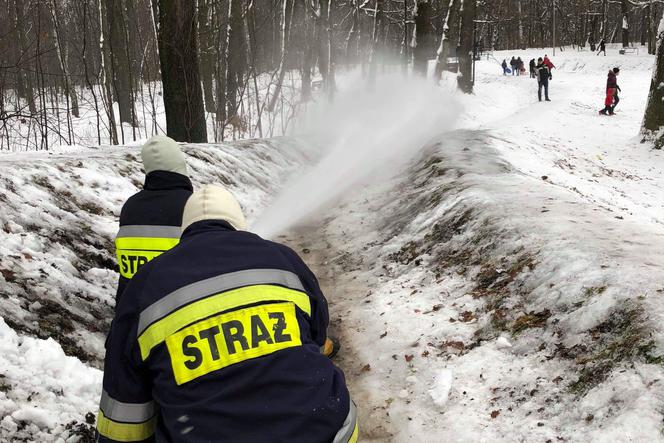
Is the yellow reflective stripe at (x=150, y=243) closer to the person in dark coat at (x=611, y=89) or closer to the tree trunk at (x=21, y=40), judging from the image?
the tree trunk at (x=21, y=40)

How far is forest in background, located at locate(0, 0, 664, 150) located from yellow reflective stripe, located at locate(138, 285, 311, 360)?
6365 millimetres

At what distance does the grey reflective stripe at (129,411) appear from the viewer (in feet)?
6.36

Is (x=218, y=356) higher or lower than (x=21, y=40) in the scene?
lower

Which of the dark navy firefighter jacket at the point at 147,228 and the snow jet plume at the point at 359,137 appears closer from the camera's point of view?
the dark navy firefighter jacket at the point at 147,228

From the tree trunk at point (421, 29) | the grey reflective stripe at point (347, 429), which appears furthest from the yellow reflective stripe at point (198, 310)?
the tree trunk at point (421, 29)

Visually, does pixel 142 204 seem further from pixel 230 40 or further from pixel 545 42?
pixel 545 42

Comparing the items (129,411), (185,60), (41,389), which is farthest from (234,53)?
(129,411)

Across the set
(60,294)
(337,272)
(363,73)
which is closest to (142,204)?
(60,294)

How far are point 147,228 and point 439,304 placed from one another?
281 cm

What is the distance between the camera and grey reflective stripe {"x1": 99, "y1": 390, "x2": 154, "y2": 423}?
1.94 metres

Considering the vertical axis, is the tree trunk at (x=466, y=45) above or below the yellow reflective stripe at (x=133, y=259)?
above

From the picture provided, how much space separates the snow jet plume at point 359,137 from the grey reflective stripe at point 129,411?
5.79m

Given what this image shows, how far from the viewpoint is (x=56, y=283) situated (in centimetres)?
413

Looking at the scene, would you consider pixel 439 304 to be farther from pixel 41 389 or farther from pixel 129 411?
pixel 129 411
